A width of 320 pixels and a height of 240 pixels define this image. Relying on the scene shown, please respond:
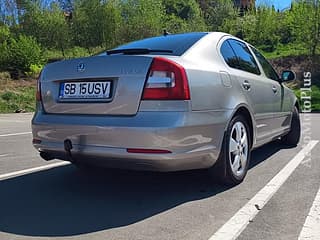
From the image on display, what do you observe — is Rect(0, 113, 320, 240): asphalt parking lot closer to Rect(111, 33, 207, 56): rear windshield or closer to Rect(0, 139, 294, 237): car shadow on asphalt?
Rect(0, 139, 294, 237): car shadow on asphalt

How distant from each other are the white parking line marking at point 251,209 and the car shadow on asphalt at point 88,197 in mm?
410

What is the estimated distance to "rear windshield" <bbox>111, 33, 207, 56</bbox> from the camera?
4180 mm

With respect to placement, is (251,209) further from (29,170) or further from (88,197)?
(29,170)

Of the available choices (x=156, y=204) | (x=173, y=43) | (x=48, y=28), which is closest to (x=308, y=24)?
(x=48, y=28)

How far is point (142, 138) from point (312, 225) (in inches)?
57.1

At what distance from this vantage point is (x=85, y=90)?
12.8ft

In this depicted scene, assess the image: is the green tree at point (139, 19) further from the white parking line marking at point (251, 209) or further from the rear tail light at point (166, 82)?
the rear tail light at point (166, 82)

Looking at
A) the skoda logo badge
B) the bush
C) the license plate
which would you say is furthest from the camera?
the bush

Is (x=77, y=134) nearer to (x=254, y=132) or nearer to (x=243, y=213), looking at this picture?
(x=243, y=213)

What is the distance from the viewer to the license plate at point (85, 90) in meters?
3.79

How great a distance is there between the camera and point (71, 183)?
461 centimetres

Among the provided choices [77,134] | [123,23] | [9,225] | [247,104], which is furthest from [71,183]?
[123,23]

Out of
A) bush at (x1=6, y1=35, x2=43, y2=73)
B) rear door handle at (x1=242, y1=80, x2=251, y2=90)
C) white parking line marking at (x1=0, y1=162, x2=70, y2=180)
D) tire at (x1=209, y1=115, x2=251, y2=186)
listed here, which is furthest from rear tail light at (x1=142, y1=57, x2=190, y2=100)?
bush at (x1=6, y1=35, x2=43, y2=73)

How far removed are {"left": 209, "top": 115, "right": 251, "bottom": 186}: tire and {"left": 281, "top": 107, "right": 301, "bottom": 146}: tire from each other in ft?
7.50
